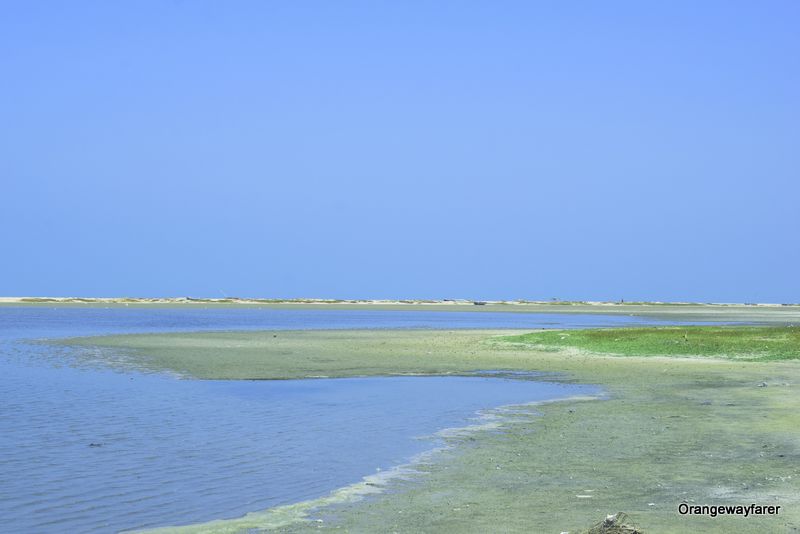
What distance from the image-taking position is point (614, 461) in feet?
51.0

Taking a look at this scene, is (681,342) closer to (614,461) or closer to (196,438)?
(614,461)

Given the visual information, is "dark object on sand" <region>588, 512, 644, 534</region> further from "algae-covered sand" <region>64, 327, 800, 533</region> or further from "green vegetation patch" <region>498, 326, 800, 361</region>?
"green vegetation patch" <region>498, 326, 800, 361</region>

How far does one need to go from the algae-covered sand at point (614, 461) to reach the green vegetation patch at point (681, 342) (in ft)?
7.99

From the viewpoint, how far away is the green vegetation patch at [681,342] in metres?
38.1

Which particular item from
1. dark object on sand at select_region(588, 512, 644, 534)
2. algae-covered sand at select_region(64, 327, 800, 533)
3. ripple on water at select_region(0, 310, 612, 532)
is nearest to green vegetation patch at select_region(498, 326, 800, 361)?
algae-covered sand at select_region(64, 327, 800, 533)

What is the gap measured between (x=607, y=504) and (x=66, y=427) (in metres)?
12.5

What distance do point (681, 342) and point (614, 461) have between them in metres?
27.9

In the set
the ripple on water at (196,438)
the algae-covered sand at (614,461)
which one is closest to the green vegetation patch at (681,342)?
the algae-covered sand at (614,461)

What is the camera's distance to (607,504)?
1230 cm

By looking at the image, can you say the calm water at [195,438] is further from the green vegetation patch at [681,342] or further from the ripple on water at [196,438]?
the green vegetation patch at [681,342]

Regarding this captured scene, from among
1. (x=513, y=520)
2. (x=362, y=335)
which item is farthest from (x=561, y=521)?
(x=362, y=335)

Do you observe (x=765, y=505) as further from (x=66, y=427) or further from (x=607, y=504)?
(x=66, y=427)

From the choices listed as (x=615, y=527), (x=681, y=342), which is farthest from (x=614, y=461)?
(x=681, y=342)

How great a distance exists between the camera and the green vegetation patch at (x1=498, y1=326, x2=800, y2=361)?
125 feet
